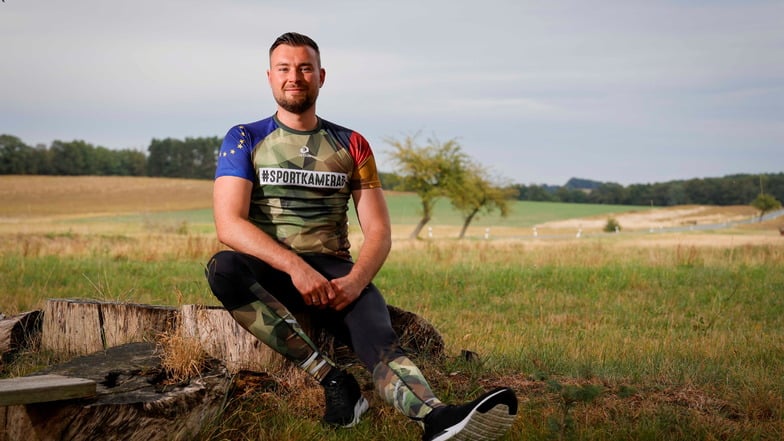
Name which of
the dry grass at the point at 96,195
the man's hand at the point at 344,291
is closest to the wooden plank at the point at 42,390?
the man's hand at the point at 344,291

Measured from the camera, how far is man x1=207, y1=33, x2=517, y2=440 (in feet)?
15.9

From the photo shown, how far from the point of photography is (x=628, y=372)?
263 inches

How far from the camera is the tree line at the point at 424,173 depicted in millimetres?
57344

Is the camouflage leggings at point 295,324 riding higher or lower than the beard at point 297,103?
lower

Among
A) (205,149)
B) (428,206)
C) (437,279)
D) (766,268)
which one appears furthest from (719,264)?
(205,149)

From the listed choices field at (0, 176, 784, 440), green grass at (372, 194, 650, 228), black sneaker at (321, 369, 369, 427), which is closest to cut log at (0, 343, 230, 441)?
field at (0, 176, 784, 440)

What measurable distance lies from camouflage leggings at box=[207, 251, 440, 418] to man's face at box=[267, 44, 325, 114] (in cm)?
109

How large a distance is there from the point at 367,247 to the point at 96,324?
105 inches

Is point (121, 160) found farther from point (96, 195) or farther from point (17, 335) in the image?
point (17, 335)

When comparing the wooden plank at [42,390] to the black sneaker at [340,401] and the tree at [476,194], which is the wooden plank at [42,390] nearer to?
the black sneaker at [340,401]

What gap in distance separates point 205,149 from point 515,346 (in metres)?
80.0

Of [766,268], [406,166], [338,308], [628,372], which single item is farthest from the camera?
[406,166]

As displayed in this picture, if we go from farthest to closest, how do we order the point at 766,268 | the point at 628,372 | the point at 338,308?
1. the point at 766,268
2. the point at 628,372
3. the point at 338,308

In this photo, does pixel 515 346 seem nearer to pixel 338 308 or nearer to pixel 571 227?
pixel 338 308
